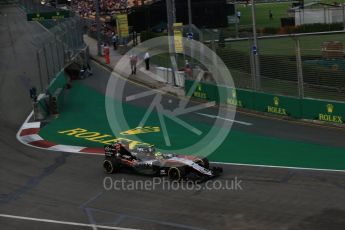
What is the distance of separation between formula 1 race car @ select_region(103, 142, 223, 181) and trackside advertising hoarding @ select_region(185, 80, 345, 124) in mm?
8219

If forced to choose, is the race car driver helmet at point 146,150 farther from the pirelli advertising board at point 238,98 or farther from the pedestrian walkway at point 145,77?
the pedestrian walkway at point 145,77

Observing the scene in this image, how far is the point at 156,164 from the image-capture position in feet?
58.2

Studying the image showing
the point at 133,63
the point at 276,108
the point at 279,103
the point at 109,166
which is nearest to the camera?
the point at 109,166

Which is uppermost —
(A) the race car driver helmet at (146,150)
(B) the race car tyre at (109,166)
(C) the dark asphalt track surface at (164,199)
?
(A) the race car driver helmet at (146,150)

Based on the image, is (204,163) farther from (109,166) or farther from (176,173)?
(109,166)

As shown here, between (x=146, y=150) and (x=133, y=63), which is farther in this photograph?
(x=133, y=63)

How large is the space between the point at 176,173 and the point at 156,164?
31.2 inches

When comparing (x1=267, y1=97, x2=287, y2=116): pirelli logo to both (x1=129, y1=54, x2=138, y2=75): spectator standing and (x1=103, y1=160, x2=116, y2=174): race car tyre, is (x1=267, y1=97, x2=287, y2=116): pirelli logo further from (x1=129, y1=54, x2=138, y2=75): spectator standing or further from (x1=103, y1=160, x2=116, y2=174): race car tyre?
(x1=129, y1=54, x2=138, y2=75): spectator standing

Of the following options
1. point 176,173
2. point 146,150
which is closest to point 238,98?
point 146,150

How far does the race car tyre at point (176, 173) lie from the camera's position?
1714 cm

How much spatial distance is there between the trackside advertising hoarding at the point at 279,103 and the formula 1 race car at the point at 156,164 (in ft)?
27.0

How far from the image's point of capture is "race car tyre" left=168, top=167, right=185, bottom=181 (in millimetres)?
17141

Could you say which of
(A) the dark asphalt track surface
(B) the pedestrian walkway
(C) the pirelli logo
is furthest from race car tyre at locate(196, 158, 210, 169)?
(B) the pedestrian walkway

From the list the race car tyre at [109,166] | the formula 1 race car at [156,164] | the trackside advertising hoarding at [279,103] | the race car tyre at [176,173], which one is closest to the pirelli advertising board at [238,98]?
the trackside advertising hoarding at [279,103]
